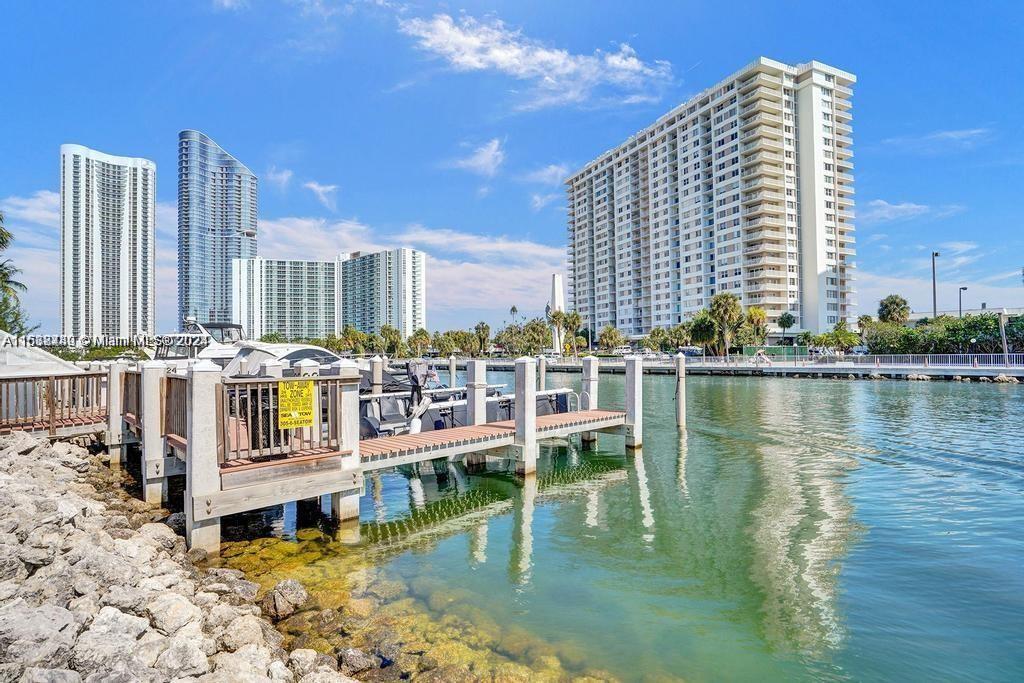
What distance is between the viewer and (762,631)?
6637 mm

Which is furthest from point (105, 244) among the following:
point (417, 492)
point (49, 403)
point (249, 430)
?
point (249, 430)

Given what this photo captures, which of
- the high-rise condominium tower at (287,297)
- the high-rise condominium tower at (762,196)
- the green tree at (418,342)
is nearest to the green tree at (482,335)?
the green tree at (418,342)

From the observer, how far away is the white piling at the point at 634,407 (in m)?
17.2

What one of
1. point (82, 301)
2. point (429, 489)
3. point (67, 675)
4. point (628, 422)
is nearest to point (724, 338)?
point (628, 422)

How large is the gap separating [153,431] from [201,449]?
345 cm

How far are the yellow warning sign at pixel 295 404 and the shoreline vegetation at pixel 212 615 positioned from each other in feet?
6.92

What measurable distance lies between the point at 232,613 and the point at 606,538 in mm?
6428

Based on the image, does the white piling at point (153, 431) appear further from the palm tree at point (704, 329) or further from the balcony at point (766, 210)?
the balcony at point (766, 210)

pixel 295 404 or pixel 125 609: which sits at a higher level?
pixel 295 404

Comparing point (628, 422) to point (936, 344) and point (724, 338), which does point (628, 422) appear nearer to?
point (936, 344)

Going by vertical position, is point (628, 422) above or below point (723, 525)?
above

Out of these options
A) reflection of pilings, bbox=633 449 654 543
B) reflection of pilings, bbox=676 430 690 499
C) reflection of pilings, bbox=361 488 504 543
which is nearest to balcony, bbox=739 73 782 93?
reflection of pilings, bbox=676 430 690 499

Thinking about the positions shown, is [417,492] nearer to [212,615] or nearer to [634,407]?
[634,407]

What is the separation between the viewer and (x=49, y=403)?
1316 centimetres
